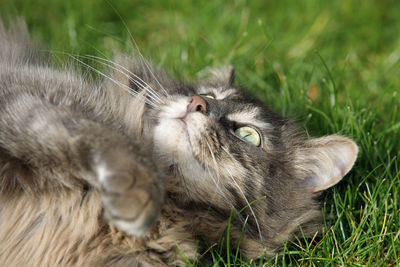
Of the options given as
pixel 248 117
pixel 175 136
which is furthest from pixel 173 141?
pixel 248 117

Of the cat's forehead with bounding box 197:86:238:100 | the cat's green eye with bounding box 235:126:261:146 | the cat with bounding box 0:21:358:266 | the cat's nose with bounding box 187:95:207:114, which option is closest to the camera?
the cat with bounding box 0:21:358:266

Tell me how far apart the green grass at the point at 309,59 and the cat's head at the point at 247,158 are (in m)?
0.13

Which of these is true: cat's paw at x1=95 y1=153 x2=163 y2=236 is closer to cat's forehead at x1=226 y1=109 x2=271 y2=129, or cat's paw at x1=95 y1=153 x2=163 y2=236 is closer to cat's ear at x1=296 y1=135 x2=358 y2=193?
cat's forehead at x1=226 y1=109 x2=271 y2=129

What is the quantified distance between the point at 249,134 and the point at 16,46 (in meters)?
1.51

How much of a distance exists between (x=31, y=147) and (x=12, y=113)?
18cm

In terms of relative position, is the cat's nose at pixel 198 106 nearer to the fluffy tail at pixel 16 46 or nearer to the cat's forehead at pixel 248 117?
the cat's forehead at pixel 248 117

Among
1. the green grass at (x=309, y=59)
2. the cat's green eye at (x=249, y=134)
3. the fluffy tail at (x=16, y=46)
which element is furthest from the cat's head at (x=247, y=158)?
the fluffy tail at (x=16, y=46)

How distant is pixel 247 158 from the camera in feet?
6.24

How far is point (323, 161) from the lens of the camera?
223cm

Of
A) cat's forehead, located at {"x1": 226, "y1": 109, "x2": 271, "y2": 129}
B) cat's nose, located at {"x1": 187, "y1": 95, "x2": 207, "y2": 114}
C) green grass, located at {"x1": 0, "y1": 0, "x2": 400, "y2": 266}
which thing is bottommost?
green grass, located at {"x1": 0, "y1": 0, "x2": 400, "y2": 266}

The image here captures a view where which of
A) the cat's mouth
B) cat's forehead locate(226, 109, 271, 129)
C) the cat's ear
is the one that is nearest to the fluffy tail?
the cat's mouth

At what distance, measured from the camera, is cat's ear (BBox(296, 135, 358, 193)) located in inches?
83.3

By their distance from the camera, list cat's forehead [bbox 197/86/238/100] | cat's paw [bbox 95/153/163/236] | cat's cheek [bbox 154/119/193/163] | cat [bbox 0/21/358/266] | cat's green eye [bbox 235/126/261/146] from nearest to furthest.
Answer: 1. cat's paw [bbox 95/153/163/236]
2. cat [bbox 0/21/358/266]
3. cat's cheek [bbox 154/119/193/163]
4. cat's green eye [bbox 235/126/261/146]
5. cat's forehead [bbox 197/86/238/100]

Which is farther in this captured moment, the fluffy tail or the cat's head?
the fluffy tail
